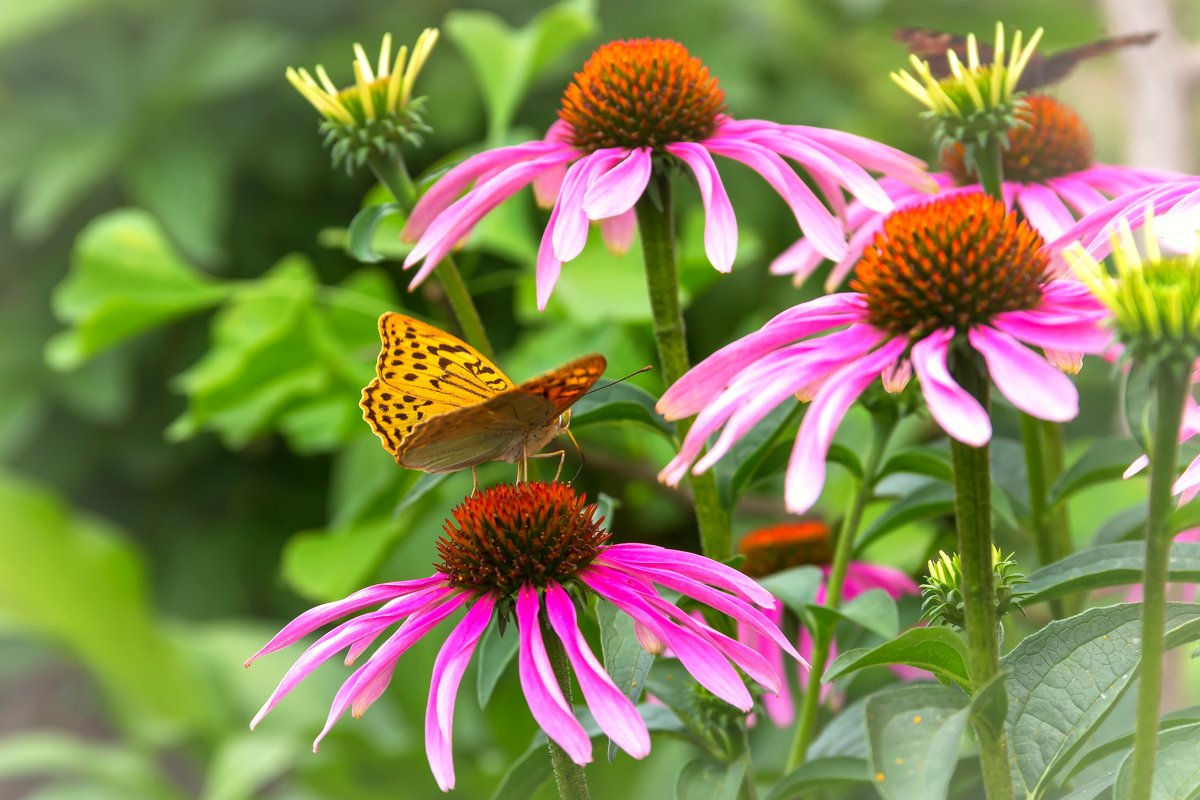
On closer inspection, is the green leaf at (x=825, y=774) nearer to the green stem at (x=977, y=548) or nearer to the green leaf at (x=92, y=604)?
the green stem at (x=977, y=548)

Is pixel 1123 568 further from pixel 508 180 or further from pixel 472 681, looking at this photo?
pixel 472 681

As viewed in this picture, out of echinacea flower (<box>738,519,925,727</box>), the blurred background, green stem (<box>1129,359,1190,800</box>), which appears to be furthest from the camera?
the blurred background

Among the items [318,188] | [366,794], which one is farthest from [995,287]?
[318,188]

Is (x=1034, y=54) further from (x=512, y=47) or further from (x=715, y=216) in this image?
(x=512, y=47)

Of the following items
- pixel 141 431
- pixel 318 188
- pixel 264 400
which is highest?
pixel 318 188

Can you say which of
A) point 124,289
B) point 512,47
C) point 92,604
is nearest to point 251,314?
point 124,289

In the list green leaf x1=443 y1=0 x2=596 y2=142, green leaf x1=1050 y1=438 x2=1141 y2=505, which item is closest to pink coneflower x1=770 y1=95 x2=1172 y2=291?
green leaf x1=1050 y1=438 x2=1141 y2=505

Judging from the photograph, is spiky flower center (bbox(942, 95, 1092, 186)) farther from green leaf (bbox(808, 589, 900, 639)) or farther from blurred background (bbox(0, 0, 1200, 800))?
blurred background (bbox(0, 0, 1200, 800))
